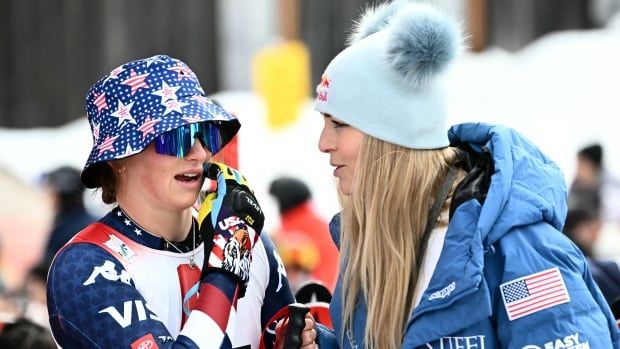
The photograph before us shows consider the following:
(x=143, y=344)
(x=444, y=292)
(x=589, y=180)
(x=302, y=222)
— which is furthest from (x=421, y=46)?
(x=589, y=180)

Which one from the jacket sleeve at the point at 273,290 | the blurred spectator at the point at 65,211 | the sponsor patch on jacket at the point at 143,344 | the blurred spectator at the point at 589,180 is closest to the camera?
the sponsor patch on jacket at the point at 143,344

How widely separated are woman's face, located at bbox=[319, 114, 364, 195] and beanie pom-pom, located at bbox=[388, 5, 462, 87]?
7.3 inches

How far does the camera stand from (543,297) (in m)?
2.36

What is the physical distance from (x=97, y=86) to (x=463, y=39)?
841mm

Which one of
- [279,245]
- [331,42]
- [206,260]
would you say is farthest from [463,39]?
[331,42]

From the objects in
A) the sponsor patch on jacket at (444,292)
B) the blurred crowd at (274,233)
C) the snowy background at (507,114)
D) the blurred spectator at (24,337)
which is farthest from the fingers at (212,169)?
the snowy background at (507,114)

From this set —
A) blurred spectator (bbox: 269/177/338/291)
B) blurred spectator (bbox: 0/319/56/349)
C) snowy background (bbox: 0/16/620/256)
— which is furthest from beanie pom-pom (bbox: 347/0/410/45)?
snowy background (bbox: 0/16/620/256)

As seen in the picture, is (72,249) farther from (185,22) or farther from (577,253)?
(185,22)

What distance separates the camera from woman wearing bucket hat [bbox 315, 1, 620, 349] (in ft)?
7.80

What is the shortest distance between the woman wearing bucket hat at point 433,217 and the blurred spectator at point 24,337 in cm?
135

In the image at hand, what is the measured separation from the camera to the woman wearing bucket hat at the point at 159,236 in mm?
2545

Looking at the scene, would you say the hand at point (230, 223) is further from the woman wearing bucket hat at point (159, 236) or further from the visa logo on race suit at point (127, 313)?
the visa logo on race suit at point (127, 313)

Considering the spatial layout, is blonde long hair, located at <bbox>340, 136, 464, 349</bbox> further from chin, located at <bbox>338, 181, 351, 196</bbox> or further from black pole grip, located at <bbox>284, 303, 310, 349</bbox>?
black pole grip, located at <bbox>284, 303, 310, 349</bbox>

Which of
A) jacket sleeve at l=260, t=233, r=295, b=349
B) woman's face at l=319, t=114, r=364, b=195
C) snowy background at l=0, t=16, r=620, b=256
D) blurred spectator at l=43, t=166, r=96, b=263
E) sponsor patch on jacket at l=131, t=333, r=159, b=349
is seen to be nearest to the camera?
sponsor patch on jacket at l=131, t=333, r=159, b=349
